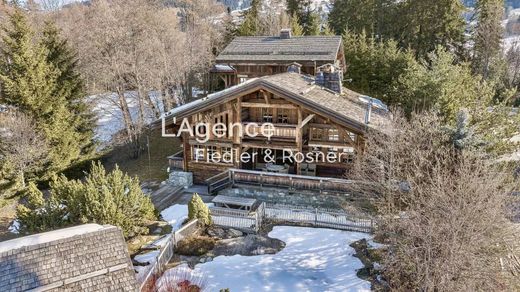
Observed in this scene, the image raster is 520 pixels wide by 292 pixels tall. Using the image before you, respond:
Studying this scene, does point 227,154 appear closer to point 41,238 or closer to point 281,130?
point 281,130

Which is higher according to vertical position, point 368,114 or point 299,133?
point 368,114

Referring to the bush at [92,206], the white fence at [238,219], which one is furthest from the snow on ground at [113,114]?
the white fence at [238,219]

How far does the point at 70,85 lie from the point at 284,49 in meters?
17.6

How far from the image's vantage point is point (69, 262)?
30.7ft

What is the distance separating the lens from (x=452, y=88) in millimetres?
22781

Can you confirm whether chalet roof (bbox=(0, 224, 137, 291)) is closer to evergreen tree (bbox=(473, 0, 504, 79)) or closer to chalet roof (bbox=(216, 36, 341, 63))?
chalet roof (bbox=(216, 36, 341, 63))

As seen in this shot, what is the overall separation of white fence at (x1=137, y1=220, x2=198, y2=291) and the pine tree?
1652cm

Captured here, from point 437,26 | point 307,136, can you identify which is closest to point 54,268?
point 307,136

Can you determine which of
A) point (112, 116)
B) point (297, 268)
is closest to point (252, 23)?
point (112, 116)

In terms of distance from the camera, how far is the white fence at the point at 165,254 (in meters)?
13.6

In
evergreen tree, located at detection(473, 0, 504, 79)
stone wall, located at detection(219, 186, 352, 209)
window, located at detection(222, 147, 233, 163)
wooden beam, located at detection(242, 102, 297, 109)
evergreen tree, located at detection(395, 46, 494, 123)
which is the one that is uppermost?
evergreen tree, located at detection(473, 0, 504, 79)

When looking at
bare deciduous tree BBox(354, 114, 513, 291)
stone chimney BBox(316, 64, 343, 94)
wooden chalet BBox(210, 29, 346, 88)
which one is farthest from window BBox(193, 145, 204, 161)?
bare deciduous tree BBox(354, 114, 513, 291)

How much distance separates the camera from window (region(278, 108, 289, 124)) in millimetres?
22641

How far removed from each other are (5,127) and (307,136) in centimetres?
1963
